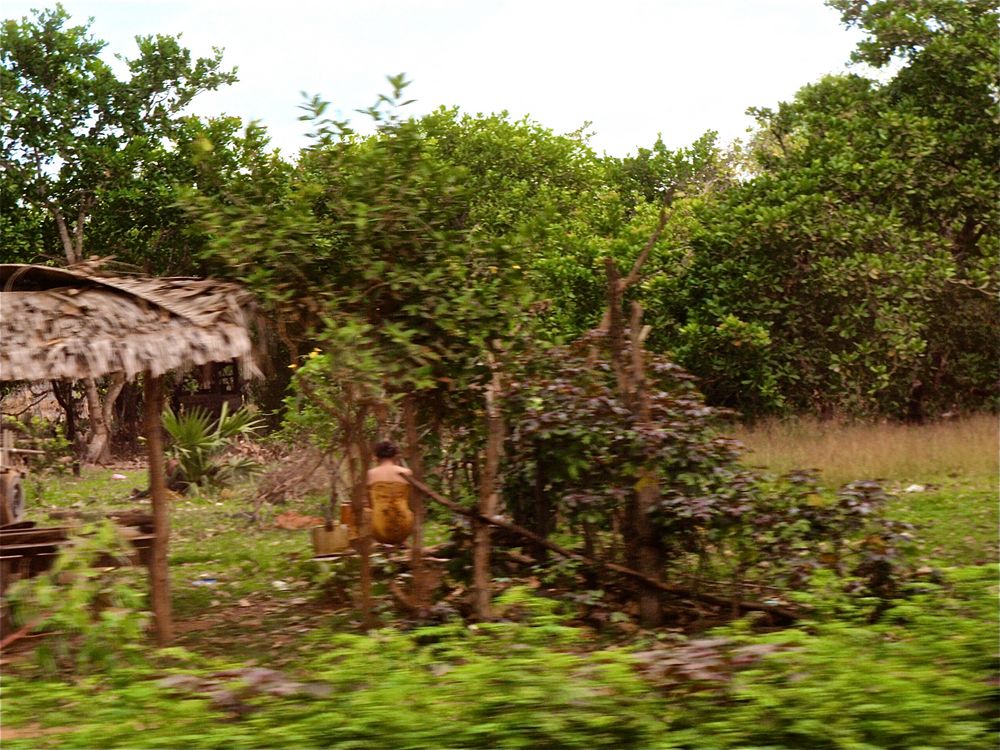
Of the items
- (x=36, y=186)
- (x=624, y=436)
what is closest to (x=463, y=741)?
(x=624, y=436)

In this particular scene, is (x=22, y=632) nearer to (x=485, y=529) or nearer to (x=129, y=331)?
(x=129, y=331)

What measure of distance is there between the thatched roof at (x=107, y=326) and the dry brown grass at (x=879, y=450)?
718 cm

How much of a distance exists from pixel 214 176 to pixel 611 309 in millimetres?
2829

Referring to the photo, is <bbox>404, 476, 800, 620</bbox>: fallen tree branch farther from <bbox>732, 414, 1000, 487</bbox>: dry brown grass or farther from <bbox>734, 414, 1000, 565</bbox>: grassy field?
<bbox>732, 414, 1000, 487</bbox>: dry brown grass

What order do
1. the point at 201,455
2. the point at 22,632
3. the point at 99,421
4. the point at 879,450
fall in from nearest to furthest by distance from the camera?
the point at 22,632 < the point at 879,450 < the point at 201,455 < the point at 99,421

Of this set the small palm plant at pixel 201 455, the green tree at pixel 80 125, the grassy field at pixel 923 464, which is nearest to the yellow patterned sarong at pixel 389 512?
the grassy field at pixel 923 464

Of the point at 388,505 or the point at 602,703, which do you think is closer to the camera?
the point at 602,703

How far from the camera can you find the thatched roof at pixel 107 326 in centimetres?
689

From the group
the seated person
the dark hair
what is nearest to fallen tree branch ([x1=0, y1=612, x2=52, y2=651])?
the seated person

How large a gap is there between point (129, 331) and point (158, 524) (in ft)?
4.29

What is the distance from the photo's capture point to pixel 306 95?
25.1 ft

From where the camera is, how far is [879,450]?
1395cm

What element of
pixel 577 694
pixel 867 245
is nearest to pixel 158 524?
pixel 577 694

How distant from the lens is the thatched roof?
689 cm
